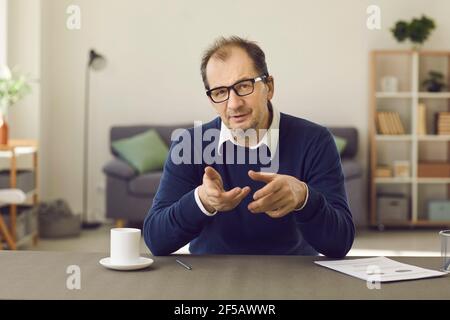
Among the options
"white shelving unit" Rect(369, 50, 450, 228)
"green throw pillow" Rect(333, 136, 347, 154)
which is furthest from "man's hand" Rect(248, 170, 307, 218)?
"white shelving unit" Rect(369, 50, 450, 228)

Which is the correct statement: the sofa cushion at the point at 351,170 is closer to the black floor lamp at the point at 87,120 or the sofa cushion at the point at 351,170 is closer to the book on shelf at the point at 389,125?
the book on shelf at the point at 389,125

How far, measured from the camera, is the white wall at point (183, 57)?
666 centimetres

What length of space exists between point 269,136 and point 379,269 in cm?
60

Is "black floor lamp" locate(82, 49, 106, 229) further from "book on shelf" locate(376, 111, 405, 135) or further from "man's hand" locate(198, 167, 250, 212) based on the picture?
"man's hand" locate(198, 167, 250, 212)

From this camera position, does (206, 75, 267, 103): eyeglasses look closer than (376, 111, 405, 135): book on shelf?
Yes

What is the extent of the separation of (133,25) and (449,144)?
3010mm

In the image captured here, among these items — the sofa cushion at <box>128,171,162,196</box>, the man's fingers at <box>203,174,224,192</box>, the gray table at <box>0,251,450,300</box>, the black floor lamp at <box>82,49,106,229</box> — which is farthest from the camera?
the black floor lamp at <box>82,49,106,229</box>

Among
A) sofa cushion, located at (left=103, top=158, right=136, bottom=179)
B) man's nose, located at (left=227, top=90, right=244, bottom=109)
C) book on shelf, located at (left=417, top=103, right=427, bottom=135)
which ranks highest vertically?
book on shelf, located at (left=417, top=103, right=427, bottom=135)

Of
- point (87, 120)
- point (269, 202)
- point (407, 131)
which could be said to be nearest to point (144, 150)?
point (87, 120)

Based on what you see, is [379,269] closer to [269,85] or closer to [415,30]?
[269,85]

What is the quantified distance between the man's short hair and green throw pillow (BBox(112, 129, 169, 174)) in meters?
4.02

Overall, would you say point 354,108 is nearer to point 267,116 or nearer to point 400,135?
point 400,135

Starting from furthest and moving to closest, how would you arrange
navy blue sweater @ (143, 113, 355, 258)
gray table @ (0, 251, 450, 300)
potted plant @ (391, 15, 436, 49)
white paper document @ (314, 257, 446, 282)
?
potted plant @ (391, 15, 436, 49)
navy blue sweater @ (143, 113, 355, 258)
white paper document @ (314, 257, 446, 282)
gray table @ (0, 251, 450, 300)

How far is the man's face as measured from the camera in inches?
81.0
